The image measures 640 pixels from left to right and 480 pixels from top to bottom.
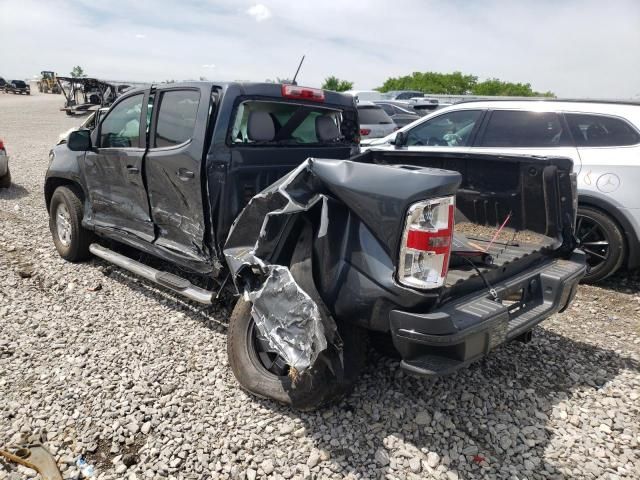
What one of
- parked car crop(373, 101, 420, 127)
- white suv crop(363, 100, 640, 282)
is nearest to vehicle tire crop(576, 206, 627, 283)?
white suv crop(363, 100, 640, 282)

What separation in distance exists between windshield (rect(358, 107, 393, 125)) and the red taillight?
753 centimetres

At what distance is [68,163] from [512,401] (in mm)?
4742

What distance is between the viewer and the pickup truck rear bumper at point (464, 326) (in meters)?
2.24

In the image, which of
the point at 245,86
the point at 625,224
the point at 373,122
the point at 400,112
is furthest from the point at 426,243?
the point at 400,112

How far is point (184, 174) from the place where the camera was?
3494 mm

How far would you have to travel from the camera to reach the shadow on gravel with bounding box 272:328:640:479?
2570 millimetres

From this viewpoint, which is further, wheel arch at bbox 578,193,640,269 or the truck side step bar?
wheel arch at bbox 578,193,640,269

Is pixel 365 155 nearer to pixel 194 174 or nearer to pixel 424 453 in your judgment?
pixel 194 174

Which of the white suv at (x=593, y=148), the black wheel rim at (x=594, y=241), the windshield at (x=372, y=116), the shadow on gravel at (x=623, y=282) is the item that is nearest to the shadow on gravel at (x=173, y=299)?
the white suv at (x=593, y=148)

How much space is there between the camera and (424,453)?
2.62 m

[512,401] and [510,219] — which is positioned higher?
[510,219]

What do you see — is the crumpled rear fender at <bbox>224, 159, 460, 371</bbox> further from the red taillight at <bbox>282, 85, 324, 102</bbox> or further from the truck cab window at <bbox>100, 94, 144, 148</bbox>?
the truck cab window at <bbox>100, 94, 144, 148</bbox>

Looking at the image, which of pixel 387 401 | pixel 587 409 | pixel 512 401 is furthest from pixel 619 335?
pixel 387 401

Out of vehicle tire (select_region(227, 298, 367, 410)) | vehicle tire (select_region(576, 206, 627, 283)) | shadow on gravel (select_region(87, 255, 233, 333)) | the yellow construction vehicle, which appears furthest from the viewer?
the yellow construction vehicle
